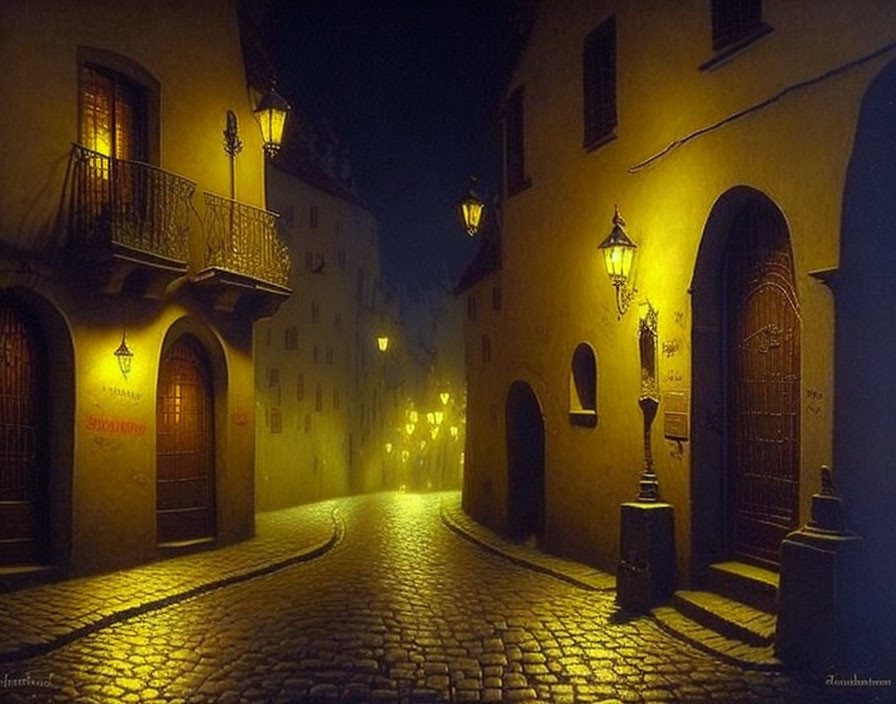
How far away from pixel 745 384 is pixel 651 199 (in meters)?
2.69

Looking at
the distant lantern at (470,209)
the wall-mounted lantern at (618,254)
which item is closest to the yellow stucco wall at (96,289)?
the distant lantern at (470,209)

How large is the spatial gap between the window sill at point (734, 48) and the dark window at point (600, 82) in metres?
2.31

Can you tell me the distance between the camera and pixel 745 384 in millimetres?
9484

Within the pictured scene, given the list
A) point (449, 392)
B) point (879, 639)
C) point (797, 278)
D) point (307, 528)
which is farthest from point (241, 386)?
point (449, 392)

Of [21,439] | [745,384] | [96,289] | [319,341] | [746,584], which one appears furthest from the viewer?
[319,341]

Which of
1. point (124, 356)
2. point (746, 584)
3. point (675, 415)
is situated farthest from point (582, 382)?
point (124, 356)

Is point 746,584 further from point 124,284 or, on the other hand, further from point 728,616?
point 124,284

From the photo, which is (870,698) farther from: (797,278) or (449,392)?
(449,392)

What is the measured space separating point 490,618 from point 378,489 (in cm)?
2916

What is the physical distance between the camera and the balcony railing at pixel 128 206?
447 inches

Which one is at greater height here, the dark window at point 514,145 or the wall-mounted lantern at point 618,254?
the dark window at point 514,145

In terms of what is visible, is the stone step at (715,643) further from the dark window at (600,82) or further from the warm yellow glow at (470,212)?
the warm yellow glow at (470,212)

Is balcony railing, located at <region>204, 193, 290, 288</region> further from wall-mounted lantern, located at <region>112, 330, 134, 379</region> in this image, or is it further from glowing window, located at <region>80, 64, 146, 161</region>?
wall-mounted lantern, located at <region>112, 330, 134, 379</region>

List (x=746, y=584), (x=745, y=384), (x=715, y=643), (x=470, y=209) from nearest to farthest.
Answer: (x=715, y=643) → (x=746, y=584) → (x=745, y=384) → (x=470, y=209)
